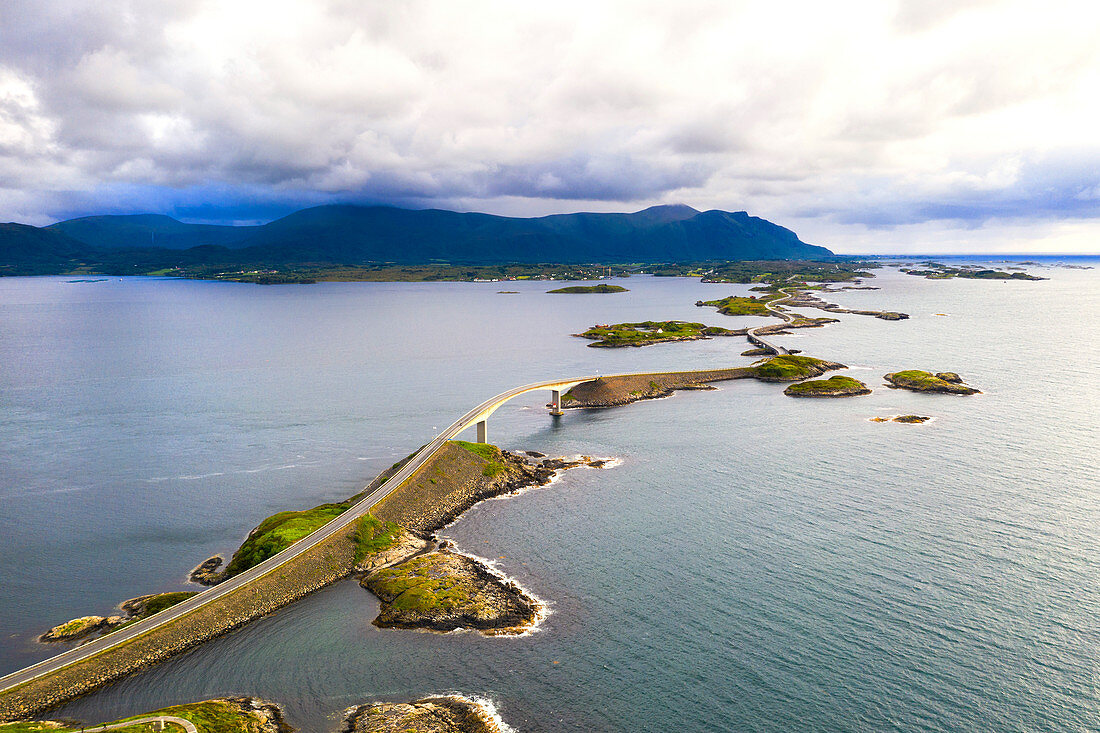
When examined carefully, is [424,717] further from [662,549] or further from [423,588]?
[662,549]

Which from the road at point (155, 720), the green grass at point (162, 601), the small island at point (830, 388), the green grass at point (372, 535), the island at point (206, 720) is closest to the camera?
the road at point (155, 720)

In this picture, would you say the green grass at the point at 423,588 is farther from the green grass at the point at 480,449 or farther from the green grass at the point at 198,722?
the green grass at the point at 480,449

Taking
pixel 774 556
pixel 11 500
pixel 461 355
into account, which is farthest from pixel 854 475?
pixel 461 355

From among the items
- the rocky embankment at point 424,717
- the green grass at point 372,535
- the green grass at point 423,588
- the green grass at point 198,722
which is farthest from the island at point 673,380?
the green grass at point 198,722

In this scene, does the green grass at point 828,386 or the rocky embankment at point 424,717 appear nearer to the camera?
the rocky embankment at point 424,717

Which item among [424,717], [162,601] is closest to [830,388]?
[424,717]

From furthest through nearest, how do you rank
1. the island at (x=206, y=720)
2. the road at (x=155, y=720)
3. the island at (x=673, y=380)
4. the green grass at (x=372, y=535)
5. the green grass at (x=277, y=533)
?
the island at (x=673, y=380), the green grass at (x=372, y=535), the green grass at (x=277, y=533), the island at (x=206, y=720), the road at (x=155, y=720)

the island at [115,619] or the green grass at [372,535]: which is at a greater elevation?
the green grass at [372,535]

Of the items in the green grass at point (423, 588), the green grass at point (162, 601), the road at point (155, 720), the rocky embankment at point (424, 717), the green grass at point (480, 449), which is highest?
the green grass at point (480, 449)
